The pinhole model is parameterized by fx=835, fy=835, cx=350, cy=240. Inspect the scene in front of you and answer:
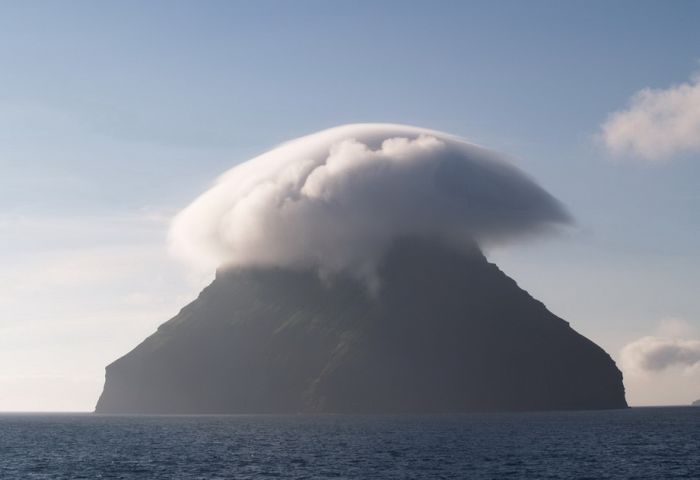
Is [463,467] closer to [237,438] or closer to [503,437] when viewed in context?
[503,437]

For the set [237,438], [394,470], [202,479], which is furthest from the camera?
[237,438]

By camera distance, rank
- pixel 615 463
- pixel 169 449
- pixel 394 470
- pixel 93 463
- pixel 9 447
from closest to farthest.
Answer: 1. pixel 394 470
2. pixel 615 463
3. pixel 93 463
4. pixel 169 449
5. pixel 9 447

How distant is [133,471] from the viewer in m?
120

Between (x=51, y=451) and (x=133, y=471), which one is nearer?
(x=133, y=471)

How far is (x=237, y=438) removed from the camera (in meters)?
195

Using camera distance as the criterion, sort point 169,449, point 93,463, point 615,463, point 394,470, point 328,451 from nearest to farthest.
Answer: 1. point 394,470
2. point 615,463
3. point 93,463
4. point 328,451
5. point 169,449

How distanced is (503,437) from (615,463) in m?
61.8

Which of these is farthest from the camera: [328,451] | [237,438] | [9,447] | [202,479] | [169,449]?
[237,438]

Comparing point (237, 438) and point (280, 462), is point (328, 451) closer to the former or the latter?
point (280, 462)

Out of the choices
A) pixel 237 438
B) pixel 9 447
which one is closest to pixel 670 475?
pixel 237 438

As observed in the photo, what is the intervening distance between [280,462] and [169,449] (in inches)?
1584

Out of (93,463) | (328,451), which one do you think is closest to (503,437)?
(328,451)

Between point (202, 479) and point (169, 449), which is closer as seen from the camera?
point (202, 479)

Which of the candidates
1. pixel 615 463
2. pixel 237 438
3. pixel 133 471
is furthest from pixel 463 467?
pixel 237 438
